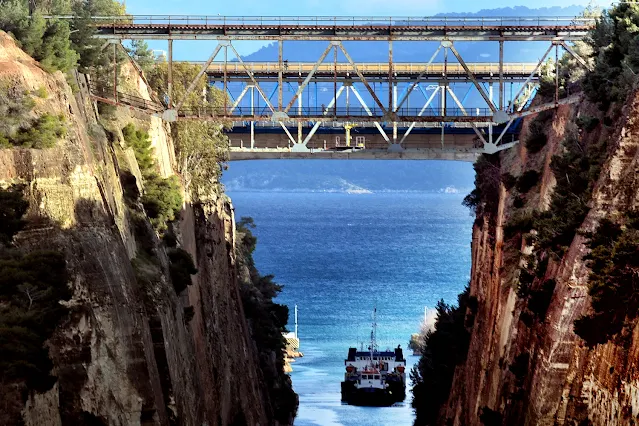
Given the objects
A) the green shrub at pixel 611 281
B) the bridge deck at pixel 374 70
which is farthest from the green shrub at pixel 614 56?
Answer: the bridge deck at pixel 374 70

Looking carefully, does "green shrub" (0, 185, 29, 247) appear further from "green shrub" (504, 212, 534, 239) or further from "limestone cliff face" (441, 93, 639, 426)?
"green shrub" (504, 212, 534, 239)

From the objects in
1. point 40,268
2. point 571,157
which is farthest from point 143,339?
point 571,157

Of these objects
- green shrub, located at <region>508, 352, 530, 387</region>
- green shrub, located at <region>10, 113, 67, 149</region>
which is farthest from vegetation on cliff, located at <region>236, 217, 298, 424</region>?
green shrub, located at <region>10, 113, 67, 149</region>

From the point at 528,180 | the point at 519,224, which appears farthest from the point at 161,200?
the point at 528,180

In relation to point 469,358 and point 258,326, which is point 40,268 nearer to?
point 469,358

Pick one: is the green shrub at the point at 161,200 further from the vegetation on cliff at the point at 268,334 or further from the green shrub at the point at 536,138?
the vegetation on cliff at the point at 268,334
